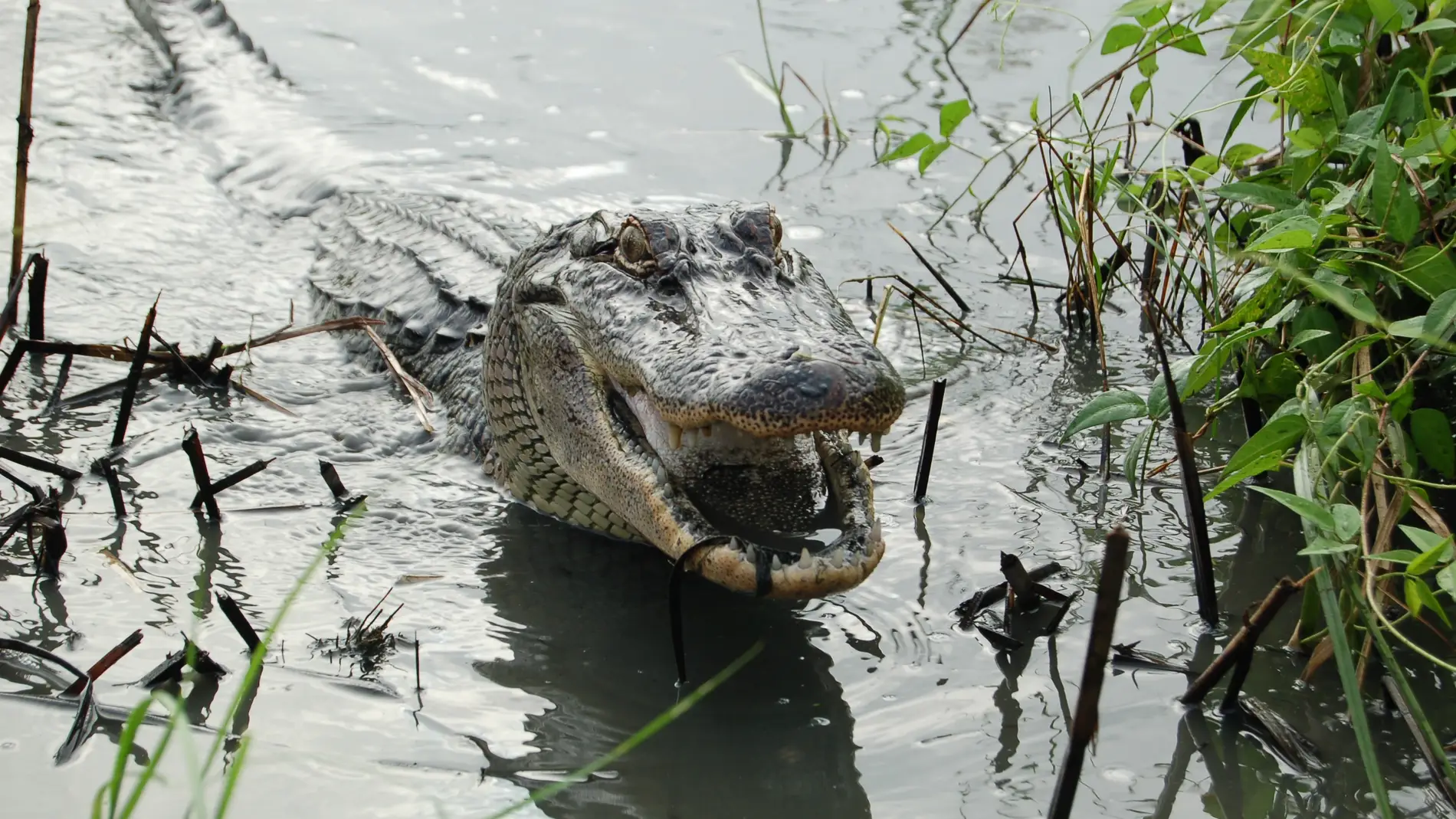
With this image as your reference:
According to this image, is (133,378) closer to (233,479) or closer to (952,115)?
(233,479)

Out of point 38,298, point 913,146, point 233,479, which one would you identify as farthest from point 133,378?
point 913,146

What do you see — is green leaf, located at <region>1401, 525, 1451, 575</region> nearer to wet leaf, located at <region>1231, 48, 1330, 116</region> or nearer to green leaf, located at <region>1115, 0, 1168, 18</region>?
wet leaf, located at <region>1231, 48, 1330, 116</region>

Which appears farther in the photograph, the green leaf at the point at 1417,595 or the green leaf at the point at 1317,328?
the green leaf at the point at 1317,328

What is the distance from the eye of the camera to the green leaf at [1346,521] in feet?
7.51

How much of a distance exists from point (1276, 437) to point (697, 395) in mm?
1150

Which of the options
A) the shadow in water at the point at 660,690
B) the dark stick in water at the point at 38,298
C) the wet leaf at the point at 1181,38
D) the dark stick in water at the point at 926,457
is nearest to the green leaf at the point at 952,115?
the wet leaf at the point at 1181,38

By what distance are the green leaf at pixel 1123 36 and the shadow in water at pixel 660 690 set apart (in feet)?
5.89

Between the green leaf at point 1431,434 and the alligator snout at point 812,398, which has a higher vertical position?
the green leaf at point 1431,434

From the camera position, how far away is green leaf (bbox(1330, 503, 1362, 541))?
2.29m

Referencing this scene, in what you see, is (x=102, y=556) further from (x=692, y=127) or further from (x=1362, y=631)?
(x=692, y=127)

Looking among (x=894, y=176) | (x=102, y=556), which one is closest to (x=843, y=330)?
(x=102, y=556)

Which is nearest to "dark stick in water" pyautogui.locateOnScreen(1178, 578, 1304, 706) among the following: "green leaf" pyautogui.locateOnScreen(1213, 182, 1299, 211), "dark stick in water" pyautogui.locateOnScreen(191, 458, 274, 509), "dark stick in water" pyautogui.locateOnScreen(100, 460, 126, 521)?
"green leaf" pyautogui.locateOnScreen(1213, 182, 1299, 211)

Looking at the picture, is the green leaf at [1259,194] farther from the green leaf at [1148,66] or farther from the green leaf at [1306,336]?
the green leaf at [1148,66]

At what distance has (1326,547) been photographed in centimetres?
228
